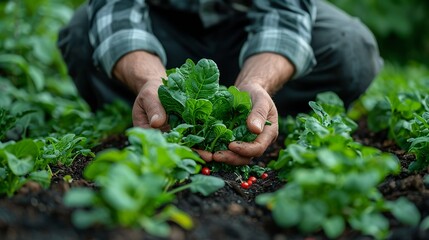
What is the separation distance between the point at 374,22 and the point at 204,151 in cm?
473

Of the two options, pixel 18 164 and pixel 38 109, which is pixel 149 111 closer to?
pixel 18 164

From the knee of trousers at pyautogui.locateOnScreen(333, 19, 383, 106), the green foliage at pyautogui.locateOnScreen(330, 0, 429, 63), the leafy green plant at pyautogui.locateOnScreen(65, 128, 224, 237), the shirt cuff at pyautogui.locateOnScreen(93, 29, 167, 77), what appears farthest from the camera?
the green foliage at pyautogui.locateOnScreen(330, 0, 429, 63)

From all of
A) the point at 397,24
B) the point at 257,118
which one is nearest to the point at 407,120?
the point at 257,118

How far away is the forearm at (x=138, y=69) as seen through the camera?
8.04ft

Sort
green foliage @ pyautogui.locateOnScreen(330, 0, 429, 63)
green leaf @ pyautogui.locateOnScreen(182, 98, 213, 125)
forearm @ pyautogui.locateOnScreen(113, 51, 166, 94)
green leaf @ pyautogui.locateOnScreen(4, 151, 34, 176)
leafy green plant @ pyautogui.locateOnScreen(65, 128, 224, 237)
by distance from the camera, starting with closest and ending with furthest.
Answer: leafy green plant @ pyautogui.locateOnScreen(65, 128, 224, 237), green leaf @ pyautogui.locateOnScreen(4, 151, 34, 176), green leaf @ pyautogui.locateOnScreen(182, 98, 213, 125), forearm @ pyautogui.locateOnScreen(113, 51, 166, 94), green foliage @ pyautogui.locateOnScreen(330, 0, 429, 63)

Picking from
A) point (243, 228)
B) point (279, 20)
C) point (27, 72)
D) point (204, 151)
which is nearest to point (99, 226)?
point (243, 228)

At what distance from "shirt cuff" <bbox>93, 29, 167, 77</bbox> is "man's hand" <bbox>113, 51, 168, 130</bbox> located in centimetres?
2

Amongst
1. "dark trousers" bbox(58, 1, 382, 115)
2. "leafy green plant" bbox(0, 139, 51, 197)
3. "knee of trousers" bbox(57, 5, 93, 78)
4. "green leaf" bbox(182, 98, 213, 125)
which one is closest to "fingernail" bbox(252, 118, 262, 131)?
"green leaf" bbox(182, 98, 213, 125)

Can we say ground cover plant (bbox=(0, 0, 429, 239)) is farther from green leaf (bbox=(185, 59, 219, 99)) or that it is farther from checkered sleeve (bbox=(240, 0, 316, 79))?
checkered sleeve (bbox=(240, 0, 316, 79))

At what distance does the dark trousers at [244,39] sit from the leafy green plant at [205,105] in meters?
1.08

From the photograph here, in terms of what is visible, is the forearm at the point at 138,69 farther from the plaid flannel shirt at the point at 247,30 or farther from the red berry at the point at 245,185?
the red berry at the point at 245,185

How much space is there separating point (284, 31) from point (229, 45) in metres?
0.47

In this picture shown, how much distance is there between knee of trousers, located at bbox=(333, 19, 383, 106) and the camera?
310 cm

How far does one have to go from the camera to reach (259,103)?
2.14m
